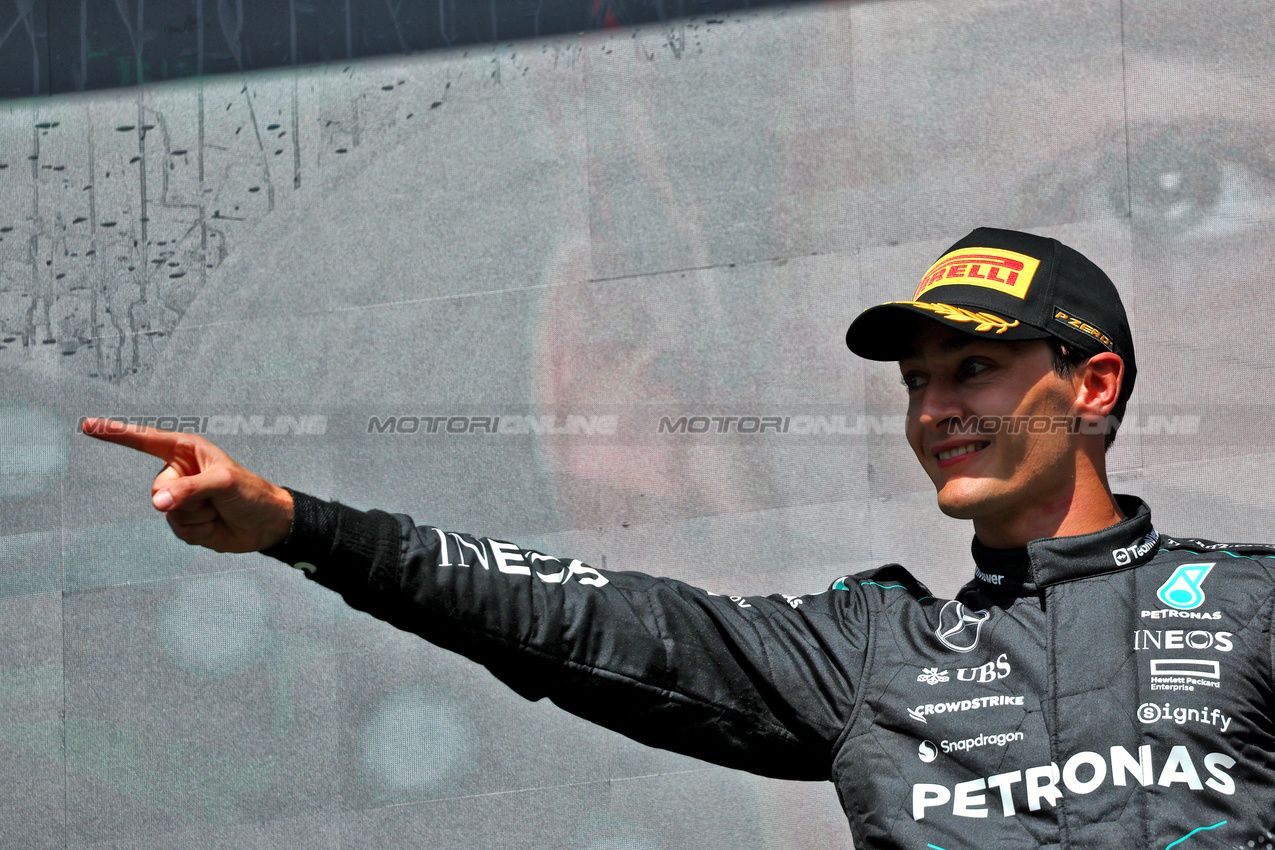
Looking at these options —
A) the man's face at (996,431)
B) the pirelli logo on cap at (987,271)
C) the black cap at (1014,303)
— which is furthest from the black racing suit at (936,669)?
the pirelli logo on cap at (987,271)

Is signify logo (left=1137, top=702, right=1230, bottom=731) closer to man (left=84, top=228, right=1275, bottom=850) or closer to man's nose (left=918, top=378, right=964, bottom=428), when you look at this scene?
man (left=84, top=228, right=1275, bottom=850)

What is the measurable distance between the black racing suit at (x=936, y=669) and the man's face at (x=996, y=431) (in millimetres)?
112

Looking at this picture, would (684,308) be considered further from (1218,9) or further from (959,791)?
(959,791)

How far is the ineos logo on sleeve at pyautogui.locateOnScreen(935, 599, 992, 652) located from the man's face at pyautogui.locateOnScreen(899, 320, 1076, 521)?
154mm

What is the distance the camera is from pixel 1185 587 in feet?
7.02

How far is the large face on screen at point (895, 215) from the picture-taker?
12.7ft

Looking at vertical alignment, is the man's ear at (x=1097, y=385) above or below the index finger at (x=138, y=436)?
above

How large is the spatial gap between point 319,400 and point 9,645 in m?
1.27

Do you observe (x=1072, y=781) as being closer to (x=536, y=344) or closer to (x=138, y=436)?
(x=138, y=436)

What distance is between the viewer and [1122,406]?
2.44 meters

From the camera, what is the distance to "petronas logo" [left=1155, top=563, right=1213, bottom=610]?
6.93ft

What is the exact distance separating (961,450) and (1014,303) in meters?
0.26

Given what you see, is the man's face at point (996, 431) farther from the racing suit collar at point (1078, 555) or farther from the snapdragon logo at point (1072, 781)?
the snapdragon logo at point (1072, 781)

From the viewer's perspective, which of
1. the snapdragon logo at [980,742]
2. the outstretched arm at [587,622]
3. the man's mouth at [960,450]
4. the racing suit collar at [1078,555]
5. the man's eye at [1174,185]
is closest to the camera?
the outstretched arm at [587,622]
